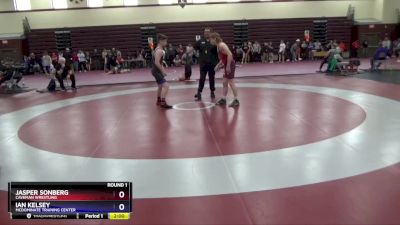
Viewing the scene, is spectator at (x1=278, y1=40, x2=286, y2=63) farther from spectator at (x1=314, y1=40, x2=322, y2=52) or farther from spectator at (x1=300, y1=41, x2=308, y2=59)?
spectator at (x1=314, y1=40, x2=322, y2=52)

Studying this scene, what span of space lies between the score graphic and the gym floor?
0.73 meters

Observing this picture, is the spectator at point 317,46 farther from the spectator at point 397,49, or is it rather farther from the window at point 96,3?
the window at point 96,3

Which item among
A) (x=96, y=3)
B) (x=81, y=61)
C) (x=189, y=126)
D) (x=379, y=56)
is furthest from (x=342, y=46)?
(x=189, y=126)

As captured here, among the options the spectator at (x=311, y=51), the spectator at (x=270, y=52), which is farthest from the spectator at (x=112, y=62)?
the spectator at (x=311, y=51)

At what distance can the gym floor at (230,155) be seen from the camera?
388cm

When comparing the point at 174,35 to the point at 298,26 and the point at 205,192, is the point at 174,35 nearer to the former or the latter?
the point at 298,26

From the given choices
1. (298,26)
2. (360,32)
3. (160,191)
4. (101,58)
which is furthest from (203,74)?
(360,32)

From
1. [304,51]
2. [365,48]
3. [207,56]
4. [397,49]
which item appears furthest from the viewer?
[365,48]

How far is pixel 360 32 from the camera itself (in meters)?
26.9

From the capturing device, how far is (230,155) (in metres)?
5.57

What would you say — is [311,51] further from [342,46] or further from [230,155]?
[230,155]

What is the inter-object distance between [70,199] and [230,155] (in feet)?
9.84

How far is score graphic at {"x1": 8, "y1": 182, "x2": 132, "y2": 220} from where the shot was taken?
9.56 feet

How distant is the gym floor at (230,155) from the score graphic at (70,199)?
0.73m
